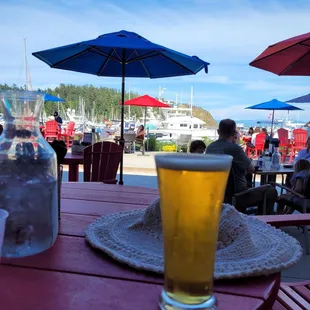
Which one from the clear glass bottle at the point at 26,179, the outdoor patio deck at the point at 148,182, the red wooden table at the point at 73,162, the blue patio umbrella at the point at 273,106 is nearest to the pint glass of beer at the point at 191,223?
the clear glass bottle at the point at 26,179

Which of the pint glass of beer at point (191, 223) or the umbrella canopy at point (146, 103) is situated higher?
the umbrella canopy at point (146, 103)

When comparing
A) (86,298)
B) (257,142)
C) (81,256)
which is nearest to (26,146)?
(81,256)

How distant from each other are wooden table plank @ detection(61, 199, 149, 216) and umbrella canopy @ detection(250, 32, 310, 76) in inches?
132

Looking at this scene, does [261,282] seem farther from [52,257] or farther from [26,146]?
[26,146]

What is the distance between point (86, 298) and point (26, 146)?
1.22ft

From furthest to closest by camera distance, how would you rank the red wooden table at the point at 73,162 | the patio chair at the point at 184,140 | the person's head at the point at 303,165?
the patio chair at the point at 184,140 < the red wooden table at the point at 73,162 < the person's head at the point at 303,165

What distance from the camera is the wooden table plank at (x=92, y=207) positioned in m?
1.19

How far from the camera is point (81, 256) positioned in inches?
31.1

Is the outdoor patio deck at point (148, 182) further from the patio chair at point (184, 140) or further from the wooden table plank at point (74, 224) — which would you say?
the patio chair at point (184, 140)

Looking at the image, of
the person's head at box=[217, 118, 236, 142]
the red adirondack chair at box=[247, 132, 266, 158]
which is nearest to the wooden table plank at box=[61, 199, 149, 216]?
the person's head at box=[217, 118, 236, 142]

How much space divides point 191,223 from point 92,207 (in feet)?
2.53

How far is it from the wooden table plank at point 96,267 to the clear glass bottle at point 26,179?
33 millimetres

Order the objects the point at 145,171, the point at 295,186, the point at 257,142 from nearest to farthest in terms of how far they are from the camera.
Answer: the point at 295,186
the point at 145,171
the point at 257,142

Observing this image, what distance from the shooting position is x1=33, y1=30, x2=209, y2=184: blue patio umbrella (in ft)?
13.2
